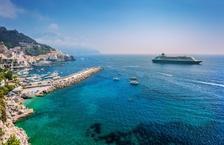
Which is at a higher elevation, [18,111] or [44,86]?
[44,86]

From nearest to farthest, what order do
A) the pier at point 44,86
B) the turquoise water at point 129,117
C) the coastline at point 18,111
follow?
1. the coastline at point 18,111
2. the turquoise water at point 129,117
3. the pier at point 44,86

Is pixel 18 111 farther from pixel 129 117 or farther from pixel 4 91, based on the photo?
pixel 129 117

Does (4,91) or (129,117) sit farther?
(4,91)

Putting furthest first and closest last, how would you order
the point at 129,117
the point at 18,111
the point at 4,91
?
the point at 4,91
the point at 18,111
the point at 129,117

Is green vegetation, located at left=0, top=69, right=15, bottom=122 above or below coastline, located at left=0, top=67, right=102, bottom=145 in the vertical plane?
above

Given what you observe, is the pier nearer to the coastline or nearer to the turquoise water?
the coastline

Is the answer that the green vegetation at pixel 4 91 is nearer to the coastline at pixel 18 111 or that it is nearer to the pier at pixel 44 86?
the coastline at pixel 18 111

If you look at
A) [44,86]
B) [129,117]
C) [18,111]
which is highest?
[44,86]

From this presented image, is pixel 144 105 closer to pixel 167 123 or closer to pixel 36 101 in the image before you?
pixel 167 123

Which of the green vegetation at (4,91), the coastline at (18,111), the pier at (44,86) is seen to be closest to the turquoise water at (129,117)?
the coastline at (18,111)

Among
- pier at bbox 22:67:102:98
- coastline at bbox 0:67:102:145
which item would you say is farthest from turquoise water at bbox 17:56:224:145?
pier at bbox 22:67:102:98

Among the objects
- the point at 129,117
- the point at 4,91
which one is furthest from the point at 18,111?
the point at 129,117
